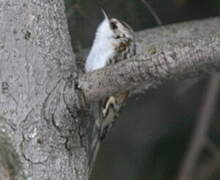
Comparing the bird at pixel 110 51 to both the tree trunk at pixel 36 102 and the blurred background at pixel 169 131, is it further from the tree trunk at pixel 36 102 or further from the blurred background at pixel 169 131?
the blurred background at pixel 169 131

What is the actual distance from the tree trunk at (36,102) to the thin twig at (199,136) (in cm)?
151

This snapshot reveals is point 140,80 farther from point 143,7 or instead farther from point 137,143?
point 137,143

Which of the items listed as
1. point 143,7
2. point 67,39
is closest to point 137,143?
point 143,7

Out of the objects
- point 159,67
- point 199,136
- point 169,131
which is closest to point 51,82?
point 159,67

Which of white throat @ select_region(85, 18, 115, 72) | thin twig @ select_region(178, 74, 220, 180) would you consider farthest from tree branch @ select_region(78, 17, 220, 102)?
thin twig @ select_region(178, 74, 220, 180)

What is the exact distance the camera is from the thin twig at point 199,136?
3799 mm

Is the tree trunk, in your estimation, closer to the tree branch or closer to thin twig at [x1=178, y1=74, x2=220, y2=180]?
the tree branch

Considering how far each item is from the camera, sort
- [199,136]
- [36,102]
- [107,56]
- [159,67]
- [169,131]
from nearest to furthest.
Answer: [159,67], [36,102], [107,56], [199,136], [169,131]

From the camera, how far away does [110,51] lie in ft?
9.43

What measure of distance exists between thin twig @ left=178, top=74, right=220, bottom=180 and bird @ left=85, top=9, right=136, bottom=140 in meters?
0.94

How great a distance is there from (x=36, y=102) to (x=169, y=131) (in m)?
1.90

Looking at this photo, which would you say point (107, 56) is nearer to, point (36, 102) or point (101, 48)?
point (101, 48)

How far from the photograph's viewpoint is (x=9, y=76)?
2.26 meters

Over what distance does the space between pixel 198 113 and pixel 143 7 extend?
2.95 feet
